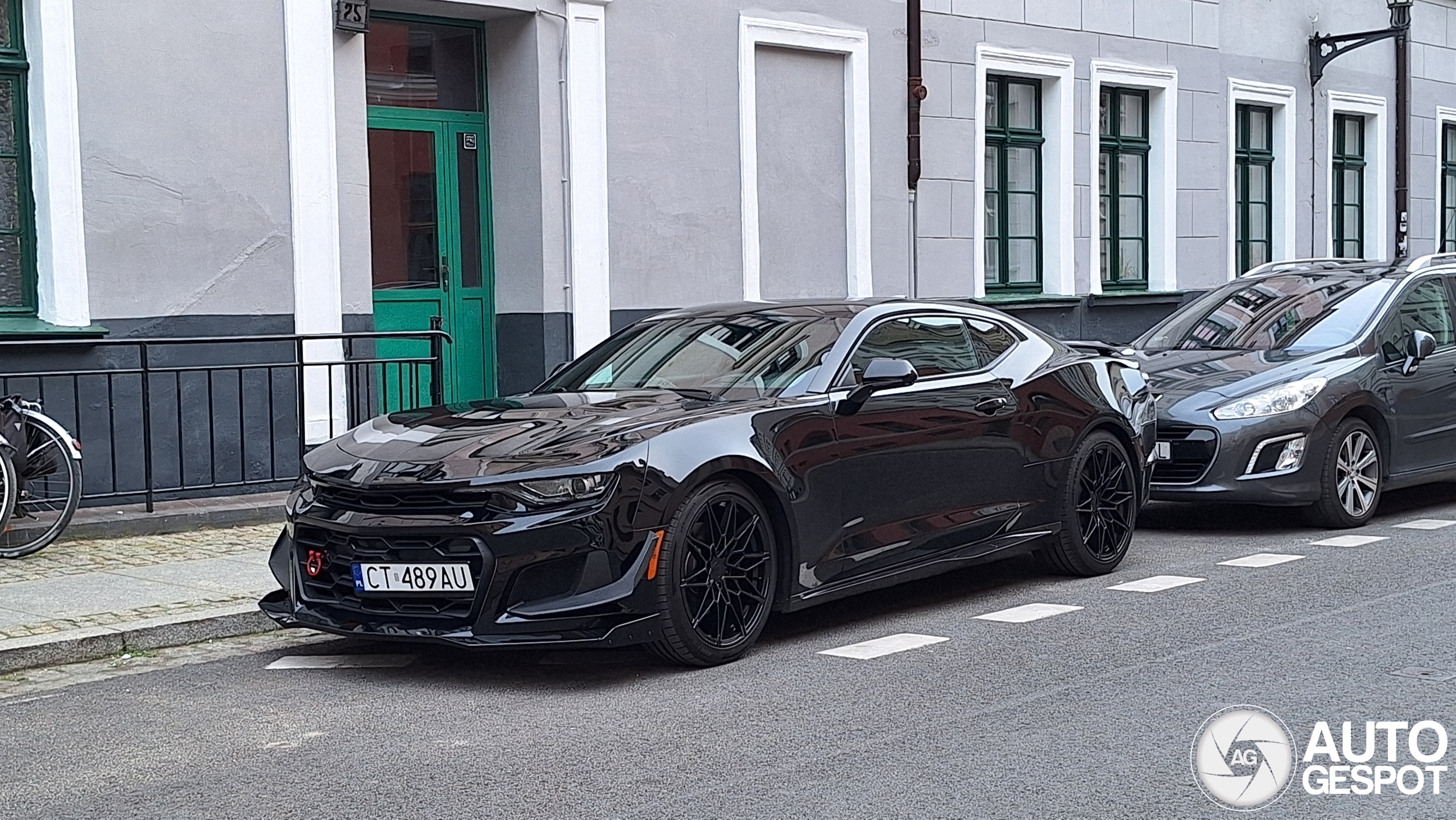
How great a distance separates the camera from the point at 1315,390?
404 inches

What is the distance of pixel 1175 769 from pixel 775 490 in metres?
2.28

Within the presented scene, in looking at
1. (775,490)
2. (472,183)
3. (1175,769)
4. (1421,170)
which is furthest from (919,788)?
(1421,170)

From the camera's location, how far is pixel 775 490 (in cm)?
692

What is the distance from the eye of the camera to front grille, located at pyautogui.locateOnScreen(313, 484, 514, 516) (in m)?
6.37

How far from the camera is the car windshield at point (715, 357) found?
747 centimetres

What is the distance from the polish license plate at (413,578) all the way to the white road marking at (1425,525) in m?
6.53

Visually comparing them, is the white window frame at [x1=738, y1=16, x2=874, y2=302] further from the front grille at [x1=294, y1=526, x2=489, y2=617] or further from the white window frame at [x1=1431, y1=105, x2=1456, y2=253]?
the white window frame at [x1=1431, y1=105, x2=1456, y2=253]

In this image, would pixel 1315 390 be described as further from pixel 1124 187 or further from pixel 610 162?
pixel 1124 187

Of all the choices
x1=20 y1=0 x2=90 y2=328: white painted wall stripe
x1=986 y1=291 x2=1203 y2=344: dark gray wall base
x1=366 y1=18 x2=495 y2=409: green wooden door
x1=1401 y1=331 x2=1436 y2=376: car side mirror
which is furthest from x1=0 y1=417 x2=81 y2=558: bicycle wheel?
x1=986 y1=291 x2=1203 y2=344: dark gray wall base

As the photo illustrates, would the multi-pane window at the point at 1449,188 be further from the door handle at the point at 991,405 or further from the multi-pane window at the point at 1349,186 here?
the door handle at the point at 991,405

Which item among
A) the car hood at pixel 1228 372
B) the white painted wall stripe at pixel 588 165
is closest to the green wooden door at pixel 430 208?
the white painted wall stripe at pixel 588 165

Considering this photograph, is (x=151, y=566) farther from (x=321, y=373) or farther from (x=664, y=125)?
(x=664, y=125)

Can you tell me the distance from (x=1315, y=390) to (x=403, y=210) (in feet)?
23.0

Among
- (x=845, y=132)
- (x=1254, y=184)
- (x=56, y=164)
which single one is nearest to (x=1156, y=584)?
(x=56, y=164)
